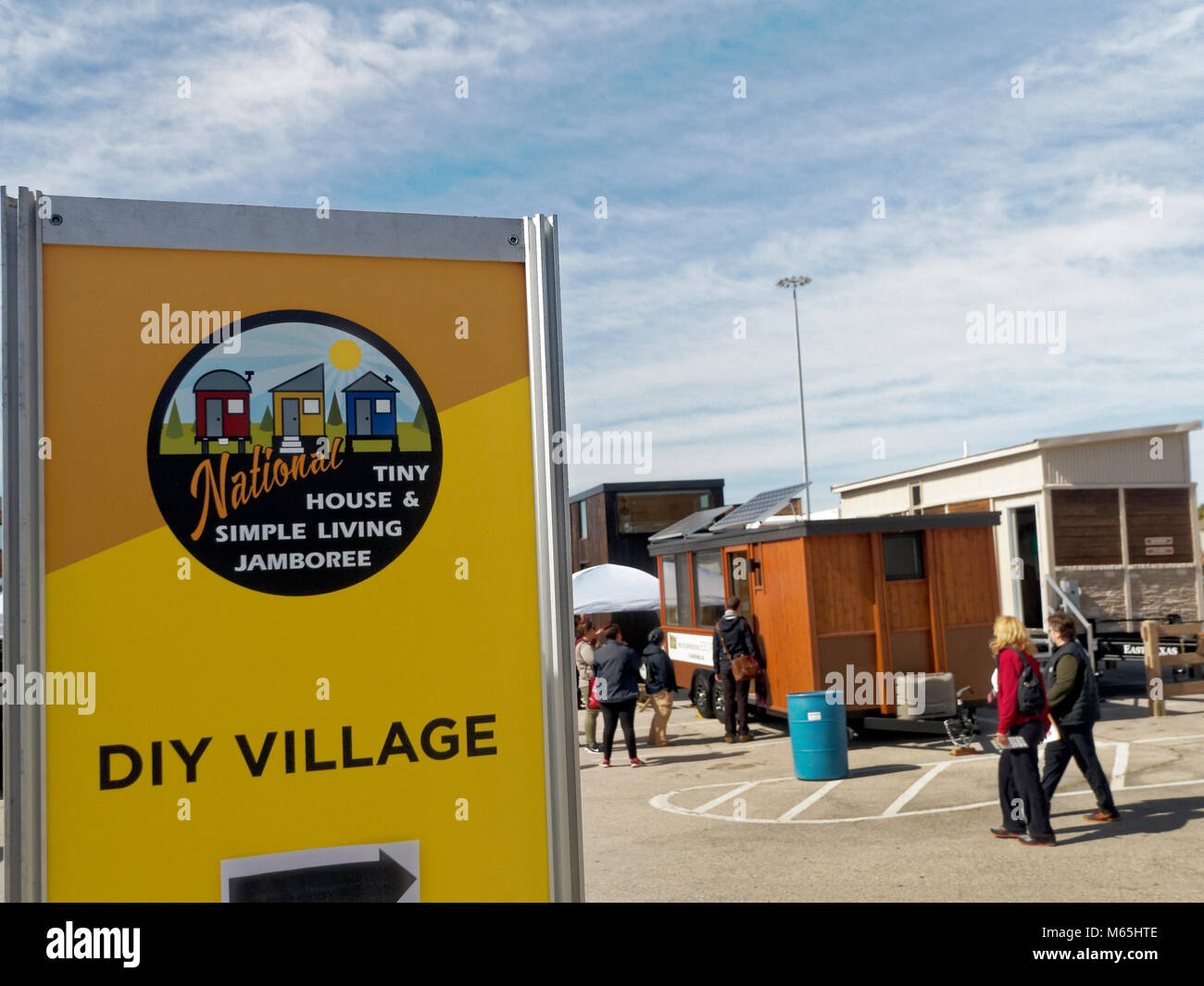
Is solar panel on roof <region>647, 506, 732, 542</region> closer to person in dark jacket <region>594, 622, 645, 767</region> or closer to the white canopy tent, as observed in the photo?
the white canopy tent

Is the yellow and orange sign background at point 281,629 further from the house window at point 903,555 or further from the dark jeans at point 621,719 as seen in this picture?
the house window at point 903,555

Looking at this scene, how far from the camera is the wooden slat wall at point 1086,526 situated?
50.2ft

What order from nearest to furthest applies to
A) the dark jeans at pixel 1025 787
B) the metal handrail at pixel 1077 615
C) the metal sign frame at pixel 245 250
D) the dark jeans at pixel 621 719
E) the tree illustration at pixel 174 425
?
the metal sign frame at pixel 245 250 → the tree illustration at pixel 174 425 → the dark jeans at pixel 1025 787 → the dark jeans at pixel 621 719 → the metal handrail at pixel 1077 615

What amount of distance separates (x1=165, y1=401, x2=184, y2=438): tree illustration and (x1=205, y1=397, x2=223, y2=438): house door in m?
0.07


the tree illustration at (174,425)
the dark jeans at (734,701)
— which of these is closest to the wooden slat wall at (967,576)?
the dark jeans at (734,701)

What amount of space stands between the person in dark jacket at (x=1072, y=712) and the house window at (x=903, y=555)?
15.7 feet

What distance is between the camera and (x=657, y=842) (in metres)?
8.65

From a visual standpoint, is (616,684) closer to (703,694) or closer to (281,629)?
(703,694)

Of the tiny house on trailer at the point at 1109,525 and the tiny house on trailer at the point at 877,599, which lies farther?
the tiny house on trailer at the point at 1109,525

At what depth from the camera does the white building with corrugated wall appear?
15281mm

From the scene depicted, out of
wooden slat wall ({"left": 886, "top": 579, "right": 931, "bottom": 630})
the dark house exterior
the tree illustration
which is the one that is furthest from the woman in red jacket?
the dark house exterior

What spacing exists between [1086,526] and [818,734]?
696cm

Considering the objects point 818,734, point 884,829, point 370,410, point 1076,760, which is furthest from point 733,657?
point 370,410
